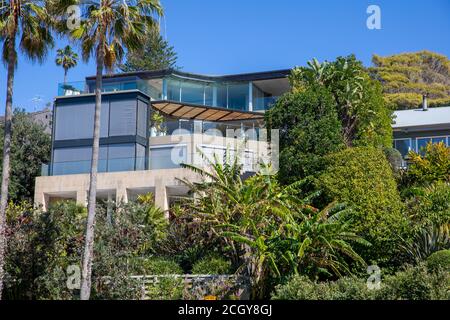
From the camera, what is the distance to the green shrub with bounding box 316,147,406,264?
87.9ft

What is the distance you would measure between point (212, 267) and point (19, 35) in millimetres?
10906

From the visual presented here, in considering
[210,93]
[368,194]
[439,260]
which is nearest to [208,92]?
[210,93]

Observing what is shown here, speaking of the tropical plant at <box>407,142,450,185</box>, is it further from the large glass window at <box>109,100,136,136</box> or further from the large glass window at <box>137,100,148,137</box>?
the large glass window at <box>109,100,136,136</box>

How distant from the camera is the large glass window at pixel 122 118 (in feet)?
138

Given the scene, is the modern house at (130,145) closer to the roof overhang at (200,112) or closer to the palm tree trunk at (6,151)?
the roof overhang at (200,112)

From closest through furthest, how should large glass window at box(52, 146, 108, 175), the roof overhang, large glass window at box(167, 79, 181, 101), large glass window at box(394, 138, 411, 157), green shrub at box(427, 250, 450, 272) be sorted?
1. green shrub at box(427, 250, 450, 272)
2. large glass window at box(52, 146, 108, 175)
3. large glass window at box(394, 138, 411, 157)
4. the roof overhang
5. large glass window at box(167, 79, 181, 101)

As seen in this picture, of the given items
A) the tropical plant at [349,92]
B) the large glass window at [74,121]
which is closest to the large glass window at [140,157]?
the large glass window at [74,121]

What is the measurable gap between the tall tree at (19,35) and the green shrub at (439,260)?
1421 centimetres

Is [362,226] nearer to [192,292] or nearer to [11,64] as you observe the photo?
[192,292]

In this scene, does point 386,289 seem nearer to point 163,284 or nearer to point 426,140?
point 163,284

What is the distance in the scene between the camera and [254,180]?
29.5m

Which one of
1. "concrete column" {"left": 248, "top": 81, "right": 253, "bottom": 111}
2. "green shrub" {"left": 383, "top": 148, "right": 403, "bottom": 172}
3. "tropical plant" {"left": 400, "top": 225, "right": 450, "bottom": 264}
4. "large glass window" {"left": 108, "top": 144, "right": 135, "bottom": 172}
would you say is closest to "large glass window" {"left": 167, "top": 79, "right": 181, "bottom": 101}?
"concrete column" {"left": 248, "top": 81, "right": 253, "bottom": 111}

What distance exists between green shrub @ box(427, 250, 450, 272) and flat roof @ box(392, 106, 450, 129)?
22.7 m

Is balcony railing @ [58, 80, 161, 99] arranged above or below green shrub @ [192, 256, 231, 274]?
above
